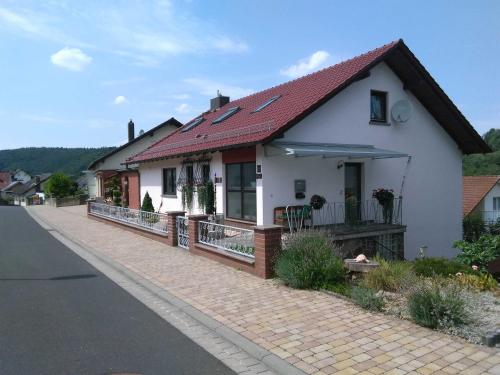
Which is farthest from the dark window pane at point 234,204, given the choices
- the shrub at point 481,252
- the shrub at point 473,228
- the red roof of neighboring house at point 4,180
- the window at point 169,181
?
the red roof of neighboring house at point 4,180

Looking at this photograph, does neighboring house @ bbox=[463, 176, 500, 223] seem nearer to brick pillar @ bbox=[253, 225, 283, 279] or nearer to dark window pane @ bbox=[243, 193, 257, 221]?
dark window pane @ bbox=[243, 193, 257, 221]

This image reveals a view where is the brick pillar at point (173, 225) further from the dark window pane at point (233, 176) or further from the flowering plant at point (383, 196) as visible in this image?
the flowering plant at point (383, 196)

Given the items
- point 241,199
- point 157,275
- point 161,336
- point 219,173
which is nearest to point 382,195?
point 241,199

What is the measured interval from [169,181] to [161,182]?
0.48 meters

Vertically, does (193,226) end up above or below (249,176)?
below

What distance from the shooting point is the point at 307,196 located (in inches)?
492

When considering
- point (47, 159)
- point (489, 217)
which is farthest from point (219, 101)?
point (47, 159)

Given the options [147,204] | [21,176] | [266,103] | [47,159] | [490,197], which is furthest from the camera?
[47,159]

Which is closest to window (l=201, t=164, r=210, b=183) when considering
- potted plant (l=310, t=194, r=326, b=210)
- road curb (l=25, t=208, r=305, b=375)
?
potted plant (l=310, t=194, r=326, b=210)

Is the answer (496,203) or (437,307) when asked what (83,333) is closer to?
(437,307)

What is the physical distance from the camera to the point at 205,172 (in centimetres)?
1499

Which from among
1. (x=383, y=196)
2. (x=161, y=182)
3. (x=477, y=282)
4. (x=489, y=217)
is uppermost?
(x=161, y=182)

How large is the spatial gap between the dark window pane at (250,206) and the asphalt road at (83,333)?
4875 mm

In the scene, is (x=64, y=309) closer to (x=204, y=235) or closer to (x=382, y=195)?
(x=204, y=235)
